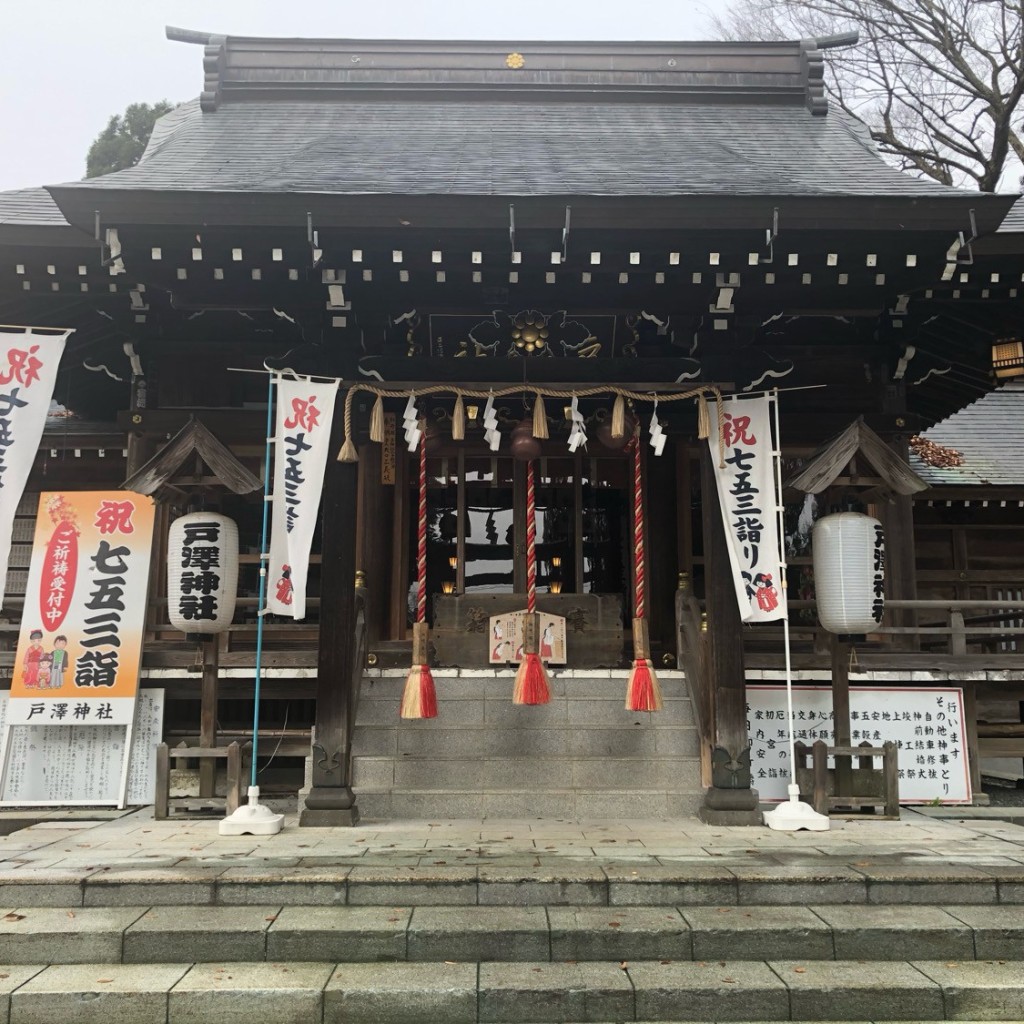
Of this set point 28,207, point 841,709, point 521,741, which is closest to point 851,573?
point 841,709

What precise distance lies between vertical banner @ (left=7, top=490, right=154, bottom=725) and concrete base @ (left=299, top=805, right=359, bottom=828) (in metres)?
2.44

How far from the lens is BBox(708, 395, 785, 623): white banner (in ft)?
24.0

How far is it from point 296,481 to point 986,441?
11251 millimetres

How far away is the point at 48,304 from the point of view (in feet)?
26.2

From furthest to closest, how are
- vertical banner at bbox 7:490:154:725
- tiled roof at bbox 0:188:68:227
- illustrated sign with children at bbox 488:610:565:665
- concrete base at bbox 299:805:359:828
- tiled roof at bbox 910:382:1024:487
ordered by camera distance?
tiled roof at bbox 910:382:1024:487 < illustrated sign with children at bbox 488:610:565:665 < tiled roof at bbox 0:188:68:227 < vertical banner at bbox 7:490:154:725 < concrete base at bbox 299:805:359:828

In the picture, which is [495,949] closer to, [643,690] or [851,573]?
[643,690]

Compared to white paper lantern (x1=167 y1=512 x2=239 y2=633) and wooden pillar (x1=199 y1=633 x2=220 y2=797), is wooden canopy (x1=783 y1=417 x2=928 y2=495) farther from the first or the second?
wooden pillar (x1=199 y1=633 x2=220 y2=797)

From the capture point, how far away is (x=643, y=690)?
284 inches

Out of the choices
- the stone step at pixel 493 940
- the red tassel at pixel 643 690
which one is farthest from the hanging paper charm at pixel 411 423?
the stone step at pixel 493 940

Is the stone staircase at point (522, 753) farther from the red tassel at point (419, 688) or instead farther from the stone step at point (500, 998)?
the stone step at point (500, 998)

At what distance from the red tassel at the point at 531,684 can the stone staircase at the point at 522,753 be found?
809mm

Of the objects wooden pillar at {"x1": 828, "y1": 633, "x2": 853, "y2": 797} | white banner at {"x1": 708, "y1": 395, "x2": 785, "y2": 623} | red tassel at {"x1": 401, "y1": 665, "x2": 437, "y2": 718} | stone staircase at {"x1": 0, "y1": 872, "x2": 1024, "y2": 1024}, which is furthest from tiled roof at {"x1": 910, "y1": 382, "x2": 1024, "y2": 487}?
red tassel at {"x1": 401, "y1": 665, "x2": 437, "y2": 718}

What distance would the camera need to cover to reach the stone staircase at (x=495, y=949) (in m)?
4.38

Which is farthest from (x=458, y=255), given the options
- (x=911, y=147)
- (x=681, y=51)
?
(x=911, y=147)
